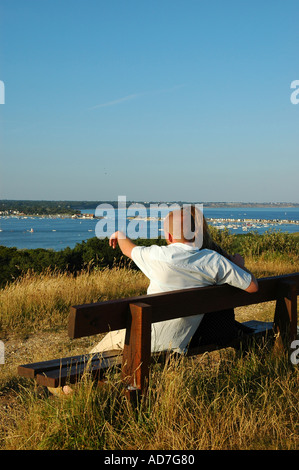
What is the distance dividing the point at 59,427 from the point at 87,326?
0.56 m

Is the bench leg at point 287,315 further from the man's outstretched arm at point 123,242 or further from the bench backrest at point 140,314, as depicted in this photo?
the man's outstretched arm at point 123,242

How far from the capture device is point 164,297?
2928mm

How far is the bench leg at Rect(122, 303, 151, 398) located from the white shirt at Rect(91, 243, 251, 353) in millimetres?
357

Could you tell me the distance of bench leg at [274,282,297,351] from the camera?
3680 millimetres

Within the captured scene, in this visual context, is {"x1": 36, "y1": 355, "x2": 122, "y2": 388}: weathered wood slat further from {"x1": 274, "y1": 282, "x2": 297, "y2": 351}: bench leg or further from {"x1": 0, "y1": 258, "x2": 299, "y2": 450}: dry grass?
{"x1": 274, "y1": 282, "x2": 297, "y2": 351}: bench leg

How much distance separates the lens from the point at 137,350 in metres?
2.79

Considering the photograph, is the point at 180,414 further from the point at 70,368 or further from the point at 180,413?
the point at 70,368

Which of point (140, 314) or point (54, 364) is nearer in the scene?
point (140, 314)

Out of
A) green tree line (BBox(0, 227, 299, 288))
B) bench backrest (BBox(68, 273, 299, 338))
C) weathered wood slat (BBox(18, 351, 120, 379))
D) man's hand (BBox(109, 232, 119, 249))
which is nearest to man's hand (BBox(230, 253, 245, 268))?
bench backrest (BBox(68, 273, 299, 338))

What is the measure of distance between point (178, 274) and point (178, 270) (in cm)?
3

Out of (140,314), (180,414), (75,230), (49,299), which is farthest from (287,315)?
(75,230)

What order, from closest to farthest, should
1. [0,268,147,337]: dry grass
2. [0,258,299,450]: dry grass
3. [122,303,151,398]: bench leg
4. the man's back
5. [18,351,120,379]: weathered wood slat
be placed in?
[0,258,299,450]: dry grass, [122,303,151,398]: bench leg, [18,351,120,379]: weathered wood slat, the man's back, [0,268,147,337]: dry grass

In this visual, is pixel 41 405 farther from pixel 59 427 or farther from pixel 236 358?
pixel 236 358

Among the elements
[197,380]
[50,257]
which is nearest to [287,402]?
[197,380]
